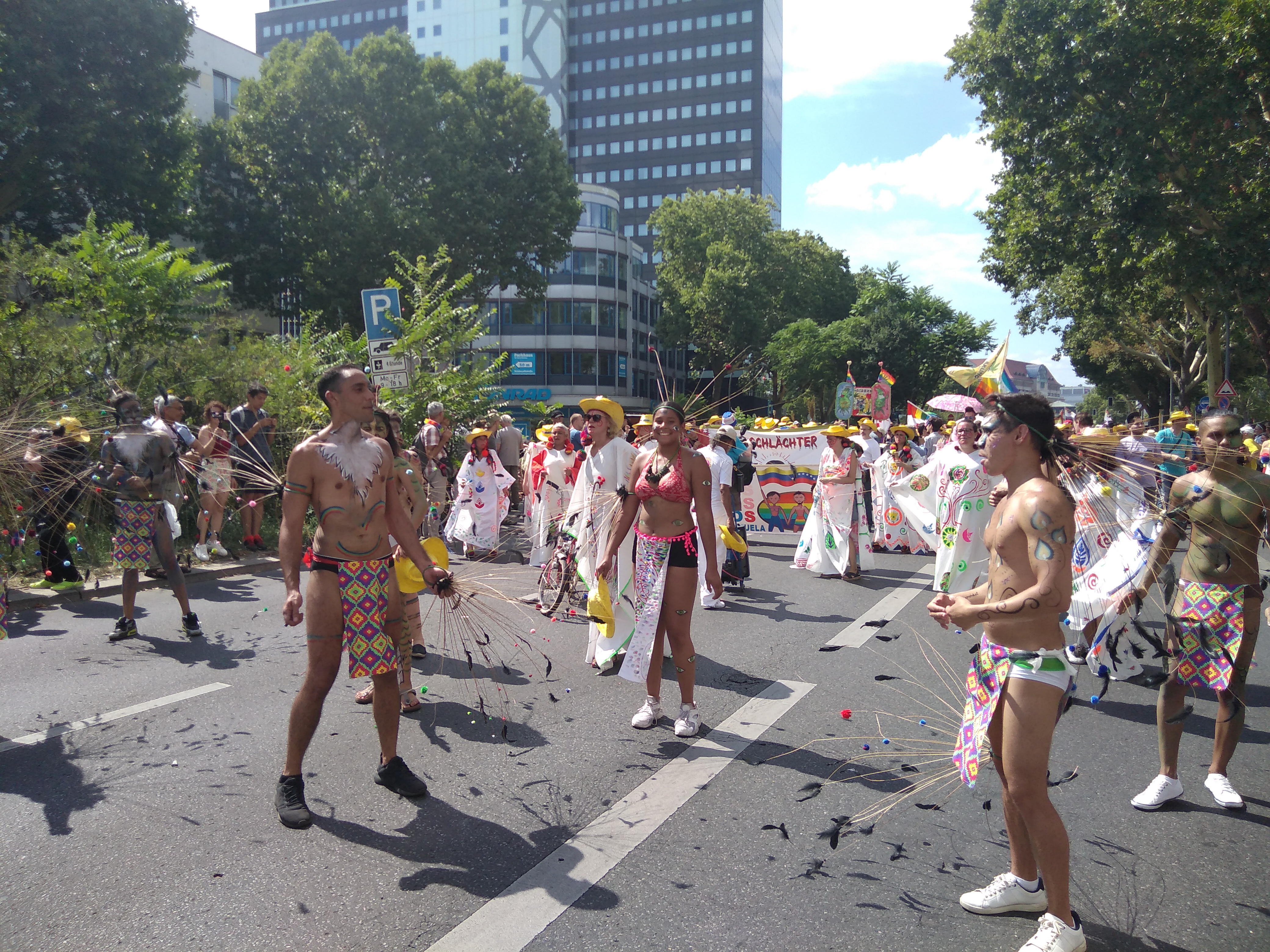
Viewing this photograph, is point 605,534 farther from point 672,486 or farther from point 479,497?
point 479,497

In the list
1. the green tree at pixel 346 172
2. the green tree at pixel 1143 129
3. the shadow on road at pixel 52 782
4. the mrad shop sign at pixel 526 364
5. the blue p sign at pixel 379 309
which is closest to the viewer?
the shadow on road at pixel 52 782

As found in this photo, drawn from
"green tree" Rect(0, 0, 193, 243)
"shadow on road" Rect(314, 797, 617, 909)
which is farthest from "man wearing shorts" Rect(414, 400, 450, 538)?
"green tree" Rect(0, 0, 193, 243)

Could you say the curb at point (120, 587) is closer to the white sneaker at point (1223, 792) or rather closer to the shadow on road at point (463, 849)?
the shadow on road at point (463, 849)

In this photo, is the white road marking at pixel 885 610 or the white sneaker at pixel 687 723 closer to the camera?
the white sneaker at pixel 687 723

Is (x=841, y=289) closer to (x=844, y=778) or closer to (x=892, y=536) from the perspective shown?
(x=892, y=536)

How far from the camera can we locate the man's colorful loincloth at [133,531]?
682 centimetres

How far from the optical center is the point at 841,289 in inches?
2372

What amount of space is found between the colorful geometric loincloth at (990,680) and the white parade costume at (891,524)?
393 inches

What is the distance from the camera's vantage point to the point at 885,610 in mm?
8695

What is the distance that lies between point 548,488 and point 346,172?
2336 cm

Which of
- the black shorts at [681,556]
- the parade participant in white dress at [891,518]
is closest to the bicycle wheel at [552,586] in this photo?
the black shorts at [681,556]

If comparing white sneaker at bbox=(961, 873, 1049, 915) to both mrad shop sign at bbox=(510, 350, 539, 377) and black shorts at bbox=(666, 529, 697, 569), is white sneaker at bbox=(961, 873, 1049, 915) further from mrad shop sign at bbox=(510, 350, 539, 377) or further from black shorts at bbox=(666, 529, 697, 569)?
mrad shop sign at bbox=(510, 350, 539, 377)

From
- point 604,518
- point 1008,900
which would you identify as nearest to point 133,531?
point 604,518

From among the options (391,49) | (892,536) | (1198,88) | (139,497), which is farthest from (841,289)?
(139,497)
